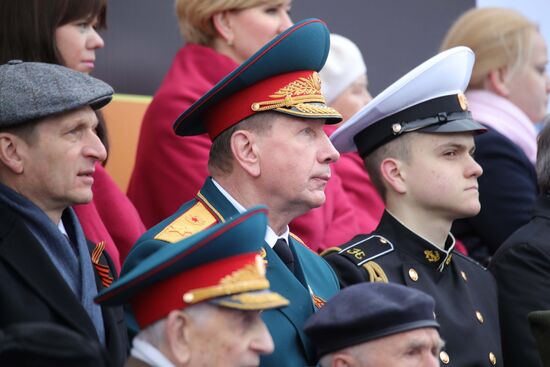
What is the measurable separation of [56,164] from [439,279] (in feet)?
4.97

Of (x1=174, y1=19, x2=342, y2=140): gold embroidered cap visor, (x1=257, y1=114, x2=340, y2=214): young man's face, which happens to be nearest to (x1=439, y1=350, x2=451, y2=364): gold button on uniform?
(x1=257, y1=114, x2=340, y2=214): young man's face

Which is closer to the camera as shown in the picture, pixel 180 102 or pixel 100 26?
pixel 100 26

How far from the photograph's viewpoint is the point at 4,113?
4152 mm

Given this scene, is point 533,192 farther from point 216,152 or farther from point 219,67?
point 216,152

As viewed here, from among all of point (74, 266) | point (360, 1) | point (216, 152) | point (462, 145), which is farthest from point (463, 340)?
point (360, 1)

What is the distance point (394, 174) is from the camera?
16.3 ft

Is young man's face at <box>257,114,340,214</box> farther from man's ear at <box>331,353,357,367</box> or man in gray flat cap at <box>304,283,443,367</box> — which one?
man's ear at <box>331,353,357,367</box>

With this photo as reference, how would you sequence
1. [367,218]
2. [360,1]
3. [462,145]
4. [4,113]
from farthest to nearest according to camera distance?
[360,1] < [367,218] < [462,145] < [4,113]

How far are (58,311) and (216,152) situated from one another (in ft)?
2.81

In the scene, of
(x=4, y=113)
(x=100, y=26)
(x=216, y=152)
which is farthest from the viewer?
(x=100, y=26)

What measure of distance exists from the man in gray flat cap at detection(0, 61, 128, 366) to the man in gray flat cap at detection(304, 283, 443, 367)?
663 mm

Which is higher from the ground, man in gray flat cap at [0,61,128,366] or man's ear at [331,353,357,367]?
man in gray flat cap at [0,61,128,366]

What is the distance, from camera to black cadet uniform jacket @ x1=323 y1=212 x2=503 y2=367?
464cm

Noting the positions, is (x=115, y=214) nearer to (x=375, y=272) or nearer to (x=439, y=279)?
(x=375, y=272)
